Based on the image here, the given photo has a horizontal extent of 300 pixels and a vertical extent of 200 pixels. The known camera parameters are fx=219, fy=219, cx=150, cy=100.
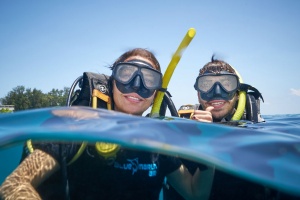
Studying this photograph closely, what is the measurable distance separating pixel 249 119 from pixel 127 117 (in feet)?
10.9

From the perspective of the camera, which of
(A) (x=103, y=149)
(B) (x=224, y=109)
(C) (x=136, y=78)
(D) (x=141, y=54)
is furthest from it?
(B) (x=224, y=109)

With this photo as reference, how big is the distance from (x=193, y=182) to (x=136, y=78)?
196 cm

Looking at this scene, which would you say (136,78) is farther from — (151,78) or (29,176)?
(29,176)

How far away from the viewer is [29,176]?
2.48 metres

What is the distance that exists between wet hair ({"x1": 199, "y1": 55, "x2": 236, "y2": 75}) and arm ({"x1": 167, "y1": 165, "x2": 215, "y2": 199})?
7.42 feet

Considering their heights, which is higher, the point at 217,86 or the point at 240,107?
the point at 217,86

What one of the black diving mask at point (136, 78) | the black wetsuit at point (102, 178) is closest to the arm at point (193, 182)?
the black wetsuit at point (102, 178)

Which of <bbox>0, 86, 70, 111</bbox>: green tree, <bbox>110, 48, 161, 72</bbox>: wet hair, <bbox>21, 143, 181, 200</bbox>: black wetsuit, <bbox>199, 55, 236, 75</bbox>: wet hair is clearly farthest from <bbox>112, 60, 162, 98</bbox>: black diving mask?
<bbox>0, 86, 70, 111</bbox>: green tree

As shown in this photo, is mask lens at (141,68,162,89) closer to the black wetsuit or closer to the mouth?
the black wetsuit

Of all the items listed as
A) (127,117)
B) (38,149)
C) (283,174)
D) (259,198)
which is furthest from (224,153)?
(259,198)

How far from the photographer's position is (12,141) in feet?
9.00

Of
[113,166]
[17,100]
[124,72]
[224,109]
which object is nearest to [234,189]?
[224,109]

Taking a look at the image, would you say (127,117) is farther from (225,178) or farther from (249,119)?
(249,119)

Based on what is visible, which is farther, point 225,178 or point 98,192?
point 225,178
